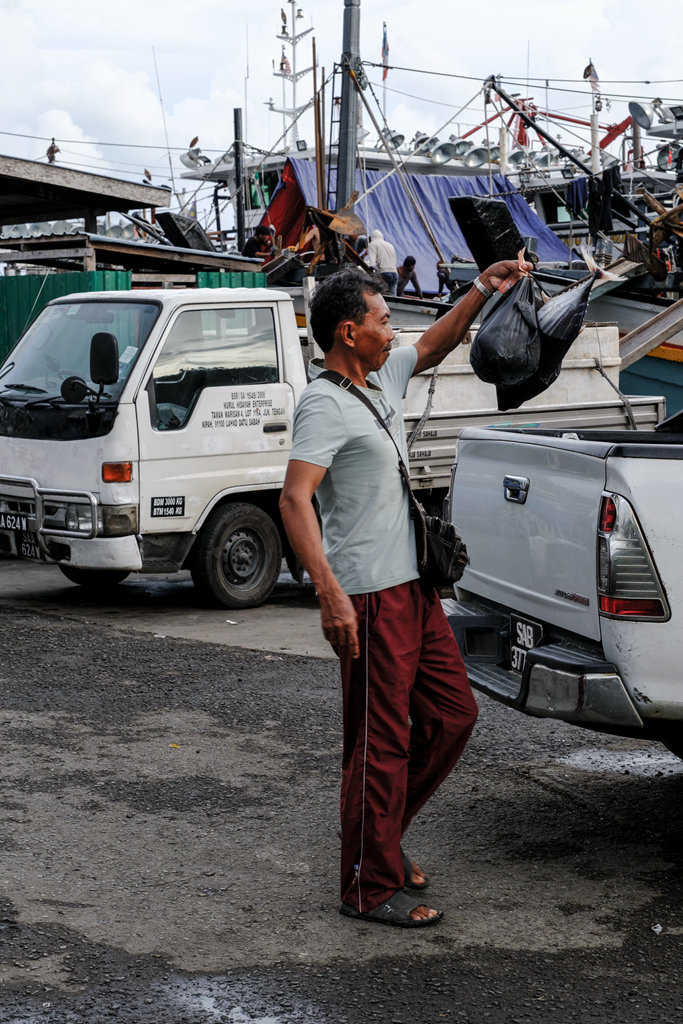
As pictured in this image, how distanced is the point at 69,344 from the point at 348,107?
9.44m

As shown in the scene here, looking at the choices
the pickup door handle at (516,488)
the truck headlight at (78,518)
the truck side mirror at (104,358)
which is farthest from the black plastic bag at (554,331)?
the truck headlight at (78,518)

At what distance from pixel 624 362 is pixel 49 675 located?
6.42m

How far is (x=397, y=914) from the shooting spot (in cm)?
391

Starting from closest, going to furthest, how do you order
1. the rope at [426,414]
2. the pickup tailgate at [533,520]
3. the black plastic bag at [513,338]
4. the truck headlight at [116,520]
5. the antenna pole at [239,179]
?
the pickup tailgate at [533,520] → the black plastic bag at [513,338] → the truck headlight at [116,520] → the rope at [426,414] → the antenna pole at [239,179]

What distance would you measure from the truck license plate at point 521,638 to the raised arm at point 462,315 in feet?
3.26

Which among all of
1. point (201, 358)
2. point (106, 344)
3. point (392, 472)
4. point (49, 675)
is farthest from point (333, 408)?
point (201, 358)

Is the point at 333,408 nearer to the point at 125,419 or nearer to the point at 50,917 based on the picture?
the point at 50,917

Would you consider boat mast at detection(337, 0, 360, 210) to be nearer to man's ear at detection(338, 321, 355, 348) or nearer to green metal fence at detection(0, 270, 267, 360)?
green metal fence at detection(0, 270, 267, 360)

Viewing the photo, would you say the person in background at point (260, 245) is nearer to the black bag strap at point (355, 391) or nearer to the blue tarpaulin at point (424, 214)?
the blue tarpaulin at point (424, 214)

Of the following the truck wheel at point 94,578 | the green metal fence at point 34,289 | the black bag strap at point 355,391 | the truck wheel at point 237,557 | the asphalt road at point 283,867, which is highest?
the green metal fence at point 34,289

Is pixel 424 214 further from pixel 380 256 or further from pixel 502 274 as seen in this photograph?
pixel 502 274

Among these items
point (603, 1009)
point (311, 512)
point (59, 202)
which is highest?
point (59, 202)

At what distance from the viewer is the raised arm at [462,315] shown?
13.9 ft

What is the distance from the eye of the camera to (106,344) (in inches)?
324
